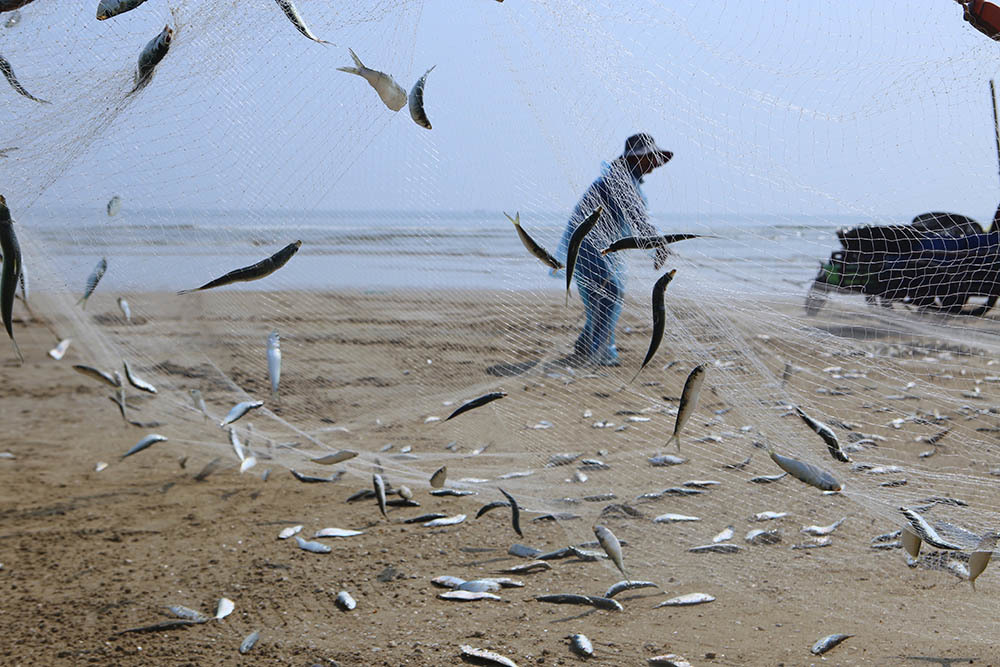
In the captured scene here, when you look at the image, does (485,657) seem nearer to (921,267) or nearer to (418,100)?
(418,100)

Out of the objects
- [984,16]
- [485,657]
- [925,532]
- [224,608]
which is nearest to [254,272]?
[224,608]

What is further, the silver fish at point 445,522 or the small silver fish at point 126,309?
the small silver fish at point 126,309

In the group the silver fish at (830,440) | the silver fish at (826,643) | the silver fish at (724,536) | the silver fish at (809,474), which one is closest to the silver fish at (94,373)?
the silver fish at (724,536)

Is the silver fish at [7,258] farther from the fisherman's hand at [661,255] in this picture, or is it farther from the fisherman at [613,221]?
the fisherman's hand at [661,255]

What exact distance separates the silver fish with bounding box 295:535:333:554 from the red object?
3.77 meters

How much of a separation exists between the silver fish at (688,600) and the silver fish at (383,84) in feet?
7.63

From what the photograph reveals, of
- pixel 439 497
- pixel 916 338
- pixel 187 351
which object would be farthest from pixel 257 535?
pixel 916 338

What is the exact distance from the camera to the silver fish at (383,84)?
3.13m

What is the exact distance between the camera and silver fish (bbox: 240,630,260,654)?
120 inches

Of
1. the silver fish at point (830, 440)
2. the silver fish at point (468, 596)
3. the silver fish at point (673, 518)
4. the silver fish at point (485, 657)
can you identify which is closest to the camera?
the silver fish at point (485, 657)

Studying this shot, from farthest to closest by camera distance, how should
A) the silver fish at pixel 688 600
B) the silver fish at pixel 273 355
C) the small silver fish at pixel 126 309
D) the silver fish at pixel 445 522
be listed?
the small silver fish at pixel 126 309 < the silver fish at pixel 445 522 < the silver fish at pixel 273 355 < the silver fish at pixel 688 600

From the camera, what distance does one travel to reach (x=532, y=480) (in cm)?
447

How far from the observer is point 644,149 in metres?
4.24

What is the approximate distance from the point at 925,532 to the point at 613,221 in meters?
1.93
